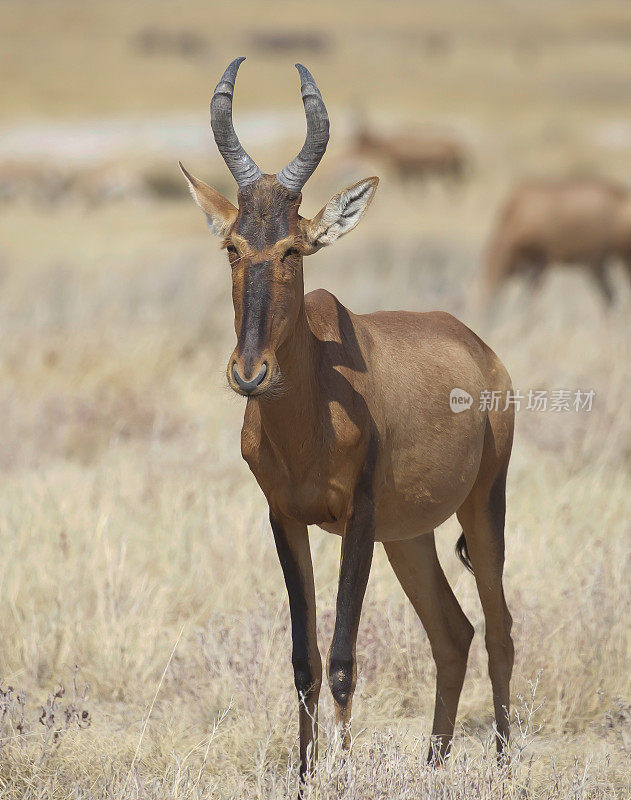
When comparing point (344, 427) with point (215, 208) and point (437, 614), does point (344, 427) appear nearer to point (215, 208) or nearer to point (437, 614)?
point (215, 208)

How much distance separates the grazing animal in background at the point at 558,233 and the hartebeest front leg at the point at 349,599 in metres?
10.6

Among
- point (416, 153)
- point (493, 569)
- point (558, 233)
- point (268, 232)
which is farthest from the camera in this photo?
point (416, 153)

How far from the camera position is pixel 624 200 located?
1491 cm

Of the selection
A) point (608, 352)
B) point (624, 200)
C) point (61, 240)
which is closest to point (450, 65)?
point (61, 240)

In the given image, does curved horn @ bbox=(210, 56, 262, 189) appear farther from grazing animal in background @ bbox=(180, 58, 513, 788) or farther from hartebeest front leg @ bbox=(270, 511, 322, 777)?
hartebeest front leg @ bbox=(270, 511, 322, 777)

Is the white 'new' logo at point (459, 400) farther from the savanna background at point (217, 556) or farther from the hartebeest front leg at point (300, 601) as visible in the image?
the savanna background at point (217, 556)

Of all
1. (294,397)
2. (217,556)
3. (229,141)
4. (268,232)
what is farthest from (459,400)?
(217,556)

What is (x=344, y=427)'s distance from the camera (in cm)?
394

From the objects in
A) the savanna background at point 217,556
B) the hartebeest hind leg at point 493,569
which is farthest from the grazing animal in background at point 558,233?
the hartebeest hind leg at point 493,569

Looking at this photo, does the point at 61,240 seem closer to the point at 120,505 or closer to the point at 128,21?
the point at 120,505

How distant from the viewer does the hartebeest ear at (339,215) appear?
12.4ft

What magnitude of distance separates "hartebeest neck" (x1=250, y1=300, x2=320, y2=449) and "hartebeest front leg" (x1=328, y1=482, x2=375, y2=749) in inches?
13.2

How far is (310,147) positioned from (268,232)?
34 centimetres

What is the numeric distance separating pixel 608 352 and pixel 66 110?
137 ft
